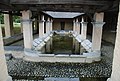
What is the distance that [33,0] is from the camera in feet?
15.9

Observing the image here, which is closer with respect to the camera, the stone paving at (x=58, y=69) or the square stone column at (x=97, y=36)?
the stone paving at (x=58, y=69)

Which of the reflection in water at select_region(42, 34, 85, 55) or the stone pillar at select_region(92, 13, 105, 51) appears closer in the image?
the stone pillar at select_region(92, 13, 105, 51)

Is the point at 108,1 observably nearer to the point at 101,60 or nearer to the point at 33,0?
the point at 33,0

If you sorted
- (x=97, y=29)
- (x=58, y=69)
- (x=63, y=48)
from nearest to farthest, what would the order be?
1. (x=58, y=69)
2. (x=97, y=29)
3. (x=63, y=48)

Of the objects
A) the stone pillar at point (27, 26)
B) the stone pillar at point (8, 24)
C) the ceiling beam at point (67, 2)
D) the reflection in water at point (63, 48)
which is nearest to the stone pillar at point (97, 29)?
the reflection in water at point (63, 48)

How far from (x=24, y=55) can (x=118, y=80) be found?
6.44 meters

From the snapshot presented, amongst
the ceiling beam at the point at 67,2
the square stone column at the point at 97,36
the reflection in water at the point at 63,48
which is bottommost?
the reflection in water at the point at 63,48

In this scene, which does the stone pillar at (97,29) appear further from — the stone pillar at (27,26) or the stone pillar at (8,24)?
the stone pillar at (8,24)

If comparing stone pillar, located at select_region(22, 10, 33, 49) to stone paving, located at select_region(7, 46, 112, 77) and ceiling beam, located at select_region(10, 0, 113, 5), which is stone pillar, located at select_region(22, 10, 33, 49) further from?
ceiling beam, located at select_region(10, 0, 113, 5)

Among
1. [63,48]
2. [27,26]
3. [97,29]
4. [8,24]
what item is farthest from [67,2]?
[8,24]

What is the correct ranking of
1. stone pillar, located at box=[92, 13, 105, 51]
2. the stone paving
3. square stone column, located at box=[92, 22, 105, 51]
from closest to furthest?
1. the stone paving
2. stone pillar, located at box=[92, 13, 105, 51]
3. square stone column, located at box=[92, 22, 105, 51]

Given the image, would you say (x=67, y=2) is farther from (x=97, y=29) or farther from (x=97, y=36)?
(x=97, y=36)

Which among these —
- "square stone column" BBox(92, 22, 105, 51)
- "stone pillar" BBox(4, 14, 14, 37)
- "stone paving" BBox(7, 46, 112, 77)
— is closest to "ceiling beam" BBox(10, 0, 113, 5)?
"stone paving" BBox(7, 46, 112, 77)

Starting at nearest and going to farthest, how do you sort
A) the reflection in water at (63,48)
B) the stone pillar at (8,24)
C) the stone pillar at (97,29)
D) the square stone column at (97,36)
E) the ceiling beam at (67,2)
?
the ceiling beam at (67,2) < the stone pillar at (97,29) < the square stone column at (97,36) < the reflection in water at (63,48) < the stone pillar at (8,24)
